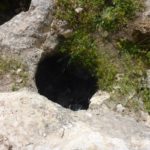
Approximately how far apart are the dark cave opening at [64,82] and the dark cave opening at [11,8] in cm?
135

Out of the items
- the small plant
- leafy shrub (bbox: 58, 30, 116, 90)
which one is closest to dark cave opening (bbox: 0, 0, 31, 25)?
leafy shrub (bbox: 58, 30, 116, 90)

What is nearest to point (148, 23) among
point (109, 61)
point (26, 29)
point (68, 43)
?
point (109, 61)

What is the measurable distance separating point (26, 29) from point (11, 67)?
584 millimetres

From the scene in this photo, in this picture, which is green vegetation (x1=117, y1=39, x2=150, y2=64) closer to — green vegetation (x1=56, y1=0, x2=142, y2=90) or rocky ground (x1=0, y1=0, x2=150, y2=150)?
green vegetation (x1=56, y1=0, x2=142, y2=90)

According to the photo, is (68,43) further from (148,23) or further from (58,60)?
(148,23)

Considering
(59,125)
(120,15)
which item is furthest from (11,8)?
(59,125)

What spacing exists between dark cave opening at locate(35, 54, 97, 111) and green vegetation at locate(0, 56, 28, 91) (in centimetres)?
45

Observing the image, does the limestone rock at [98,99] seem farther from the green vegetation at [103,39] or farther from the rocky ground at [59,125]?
the green vegetation at [103,39]

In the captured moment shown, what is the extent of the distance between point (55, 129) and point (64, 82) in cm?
226

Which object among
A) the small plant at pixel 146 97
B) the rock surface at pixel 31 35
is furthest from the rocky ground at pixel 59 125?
the rock surface at pixel 31 35

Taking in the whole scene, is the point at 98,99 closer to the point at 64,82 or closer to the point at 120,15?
the point at 64,82

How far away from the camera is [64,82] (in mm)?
6328

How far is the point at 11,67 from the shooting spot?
5.50 metres

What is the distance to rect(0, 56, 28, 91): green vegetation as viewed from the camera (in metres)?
5.41
